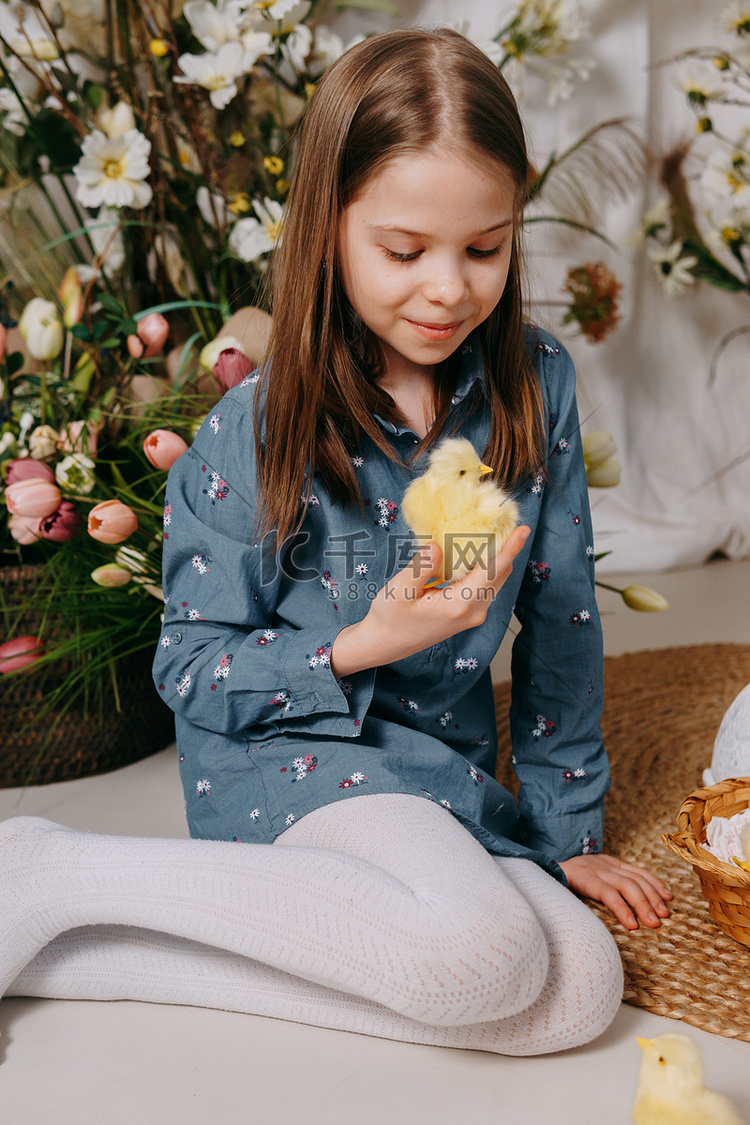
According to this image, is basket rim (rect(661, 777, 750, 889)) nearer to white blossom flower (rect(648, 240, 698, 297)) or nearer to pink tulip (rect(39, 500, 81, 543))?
pink tulip (rect(39, 500, 81, 543))

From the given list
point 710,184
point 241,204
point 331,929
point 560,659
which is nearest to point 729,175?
point 710,184

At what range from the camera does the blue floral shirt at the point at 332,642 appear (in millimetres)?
920

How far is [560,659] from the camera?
106 cm

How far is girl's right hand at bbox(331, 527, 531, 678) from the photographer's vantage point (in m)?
0.78

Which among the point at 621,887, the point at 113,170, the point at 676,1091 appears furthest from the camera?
the point at 113,170

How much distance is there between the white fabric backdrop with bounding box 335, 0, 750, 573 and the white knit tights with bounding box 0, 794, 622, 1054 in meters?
1.55

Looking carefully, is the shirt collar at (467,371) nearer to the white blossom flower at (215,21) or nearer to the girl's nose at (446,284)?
the girl's nose at (446,284)

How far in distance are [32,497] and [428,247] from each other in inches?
23.2

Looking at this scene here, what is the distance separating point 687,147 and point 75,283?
1663 millimetres

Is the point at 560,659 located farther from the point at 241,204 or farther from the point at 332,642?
the point at 241,204

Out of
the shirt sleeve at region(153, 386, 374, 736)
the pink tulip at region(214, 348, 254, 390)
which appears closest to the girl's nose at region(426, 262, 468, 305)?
the shirt sleeve at region(153, 386, 374, 736)

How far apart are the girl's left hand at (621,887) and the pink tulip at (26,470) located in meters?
0.73

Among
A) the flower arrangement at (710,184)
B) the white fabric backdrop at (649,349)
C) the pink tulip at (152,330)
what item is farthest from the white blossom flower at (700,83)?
the pink tulip at (152,330)

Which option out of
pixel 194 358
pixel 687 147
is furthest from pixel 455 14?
pixel 194 358
